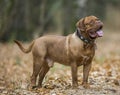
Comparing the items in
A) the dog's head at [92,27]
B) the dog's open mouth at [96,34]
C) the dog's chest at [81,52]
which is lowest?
the dog's chest at [81,52]

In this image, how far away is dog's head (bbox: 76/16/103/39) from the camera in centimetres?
904

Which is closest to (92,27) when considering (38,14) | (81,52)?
(81,52)

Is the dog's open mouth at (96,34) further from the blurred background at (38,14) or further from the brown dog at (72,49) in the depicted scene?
the blurred background at (38,14)

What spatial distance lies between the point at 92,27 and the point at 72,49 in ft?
2.00

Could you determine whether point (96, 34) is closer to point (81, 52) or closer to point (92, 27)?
point (92, 27)

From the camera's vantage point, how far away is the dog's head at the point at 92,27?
9039mm

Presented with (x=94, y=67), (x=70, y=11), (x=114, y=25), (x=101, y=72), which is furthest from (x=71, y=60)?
(x=114, y=25)

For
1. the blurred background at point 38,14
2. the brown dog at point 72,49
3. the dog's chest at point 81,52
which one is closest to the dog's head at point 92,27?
the brown dog at point 72,49

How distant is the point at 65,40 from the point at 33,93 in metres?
1.23

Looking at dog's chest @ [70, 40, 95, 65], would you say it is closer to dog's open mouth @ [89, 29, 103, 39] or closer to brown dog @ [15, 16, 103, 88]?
brown dog @ [15, 16, 103, 88]

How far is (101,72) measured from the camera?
12.2 metres

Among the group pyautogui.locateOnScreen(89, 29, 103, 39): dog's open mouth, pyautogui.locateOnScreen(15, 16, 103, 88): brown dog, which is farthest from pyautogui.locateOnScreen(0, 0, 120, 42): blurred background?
pyautogui.locateOnScreen(89, 29, 103, 39): dog's open mouth

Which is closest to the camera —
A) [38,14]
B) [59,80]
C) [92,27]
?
[92,27]

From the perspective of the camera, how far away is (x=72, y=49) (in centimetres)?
933
